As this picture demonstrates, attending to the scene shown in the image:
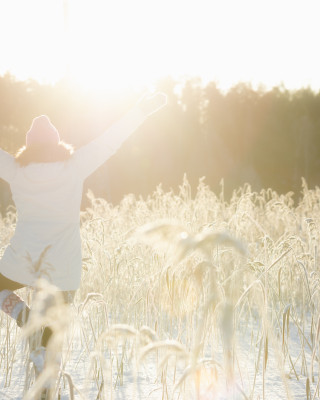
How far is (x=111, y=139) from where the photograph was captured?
2414mm

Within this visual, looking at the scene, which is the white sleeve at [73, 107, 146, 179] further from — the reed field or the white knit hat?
the reed field

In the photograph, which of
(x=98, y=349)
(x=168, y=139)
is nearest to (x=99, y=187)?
(x=168, y=139)

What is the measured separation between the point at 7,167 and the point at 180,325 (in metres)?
1.10

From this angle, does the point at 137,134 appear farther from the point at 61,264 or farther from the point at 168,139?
the point at 61,264

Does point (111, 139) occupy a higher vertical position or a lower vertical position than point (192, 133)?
lower

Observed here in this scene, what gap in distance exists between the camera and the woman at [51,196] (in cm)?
237

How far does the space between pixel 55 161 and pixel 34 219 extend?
0.91 feet

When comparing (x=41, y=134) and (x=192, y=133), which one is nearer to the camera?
(x=41, y=134)

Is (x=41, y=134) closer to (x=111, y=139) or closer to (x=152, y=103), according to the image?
(x=111, y=139)

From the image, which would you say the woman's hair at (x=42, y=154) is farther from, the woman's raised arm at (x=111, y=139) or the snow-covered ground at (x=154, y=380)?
the snow-covered ground at (x=154, y=380)

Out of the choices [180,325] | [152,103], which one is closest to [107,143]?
[152,103]

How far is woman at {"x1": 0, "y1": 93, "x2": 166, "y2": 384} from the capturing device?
2369mm

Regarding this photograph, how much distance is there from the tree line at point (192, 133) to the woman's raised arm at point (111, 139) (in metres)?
13.5

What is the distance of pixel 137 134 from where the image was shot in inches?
733
